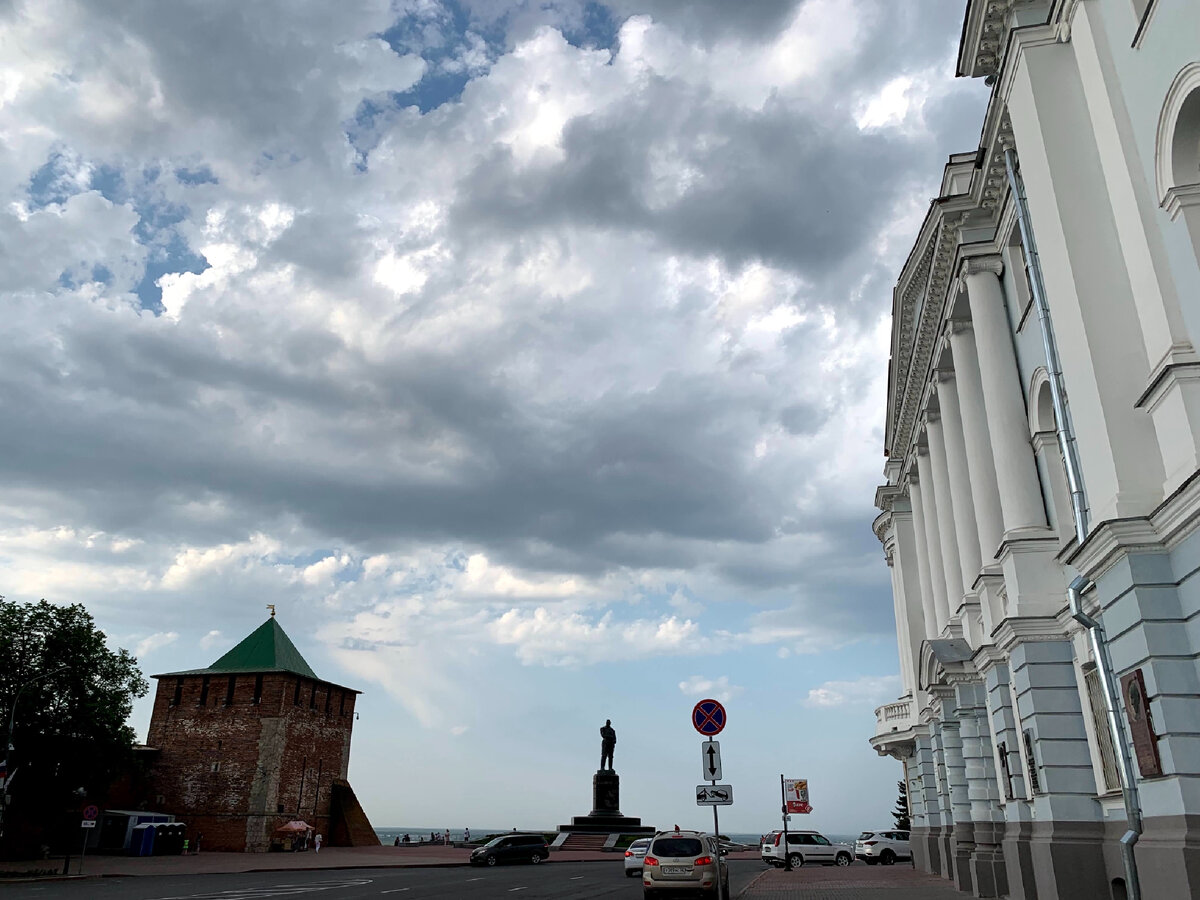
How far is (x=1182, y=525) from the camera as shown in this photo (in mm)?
9562

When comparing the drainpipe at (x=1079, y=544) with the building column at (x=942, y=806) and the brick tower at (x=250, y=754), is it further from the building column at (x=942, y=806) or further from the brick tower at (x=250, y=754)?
the brick tower at (x=250, y=754)

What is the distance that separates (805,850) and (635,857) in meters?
15.5

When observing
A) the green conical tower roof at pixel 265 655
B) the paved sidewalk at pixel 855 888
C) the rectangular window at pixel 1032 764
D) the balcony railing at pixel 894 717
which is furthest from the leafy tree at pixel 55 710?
the rectangular window at pixel 1032 764

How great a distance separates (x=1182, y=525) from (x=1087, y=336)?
2.89m

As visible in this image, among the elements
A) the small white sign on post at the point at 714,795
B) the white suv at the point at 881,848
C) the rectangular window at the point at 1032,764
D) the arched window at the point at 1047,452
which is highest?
the arched window at the point at 1047,452

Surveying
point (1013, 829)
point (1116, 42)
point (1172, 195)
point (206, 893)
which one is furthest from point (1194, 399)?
point (206, 893)

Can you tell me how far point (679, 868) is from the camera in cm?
1838

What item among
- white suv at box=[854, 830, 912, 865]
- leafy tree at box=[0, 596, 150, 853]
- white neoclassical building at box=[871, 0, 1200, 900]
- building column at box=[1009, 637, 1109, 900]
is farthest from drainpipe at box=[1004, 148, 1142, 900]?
leafy tree at box=[0, 596, 150, 853]

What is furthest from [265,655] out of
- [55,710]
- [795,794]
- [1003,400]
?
[1003,400]

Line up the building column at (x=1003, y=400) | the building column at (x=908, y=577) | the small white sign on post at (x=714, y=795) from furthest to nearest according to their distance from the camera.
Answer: the building column at (x=908, y=577) → the building column at (x=1003, y=400) → the small white sign on post at (x=714, y=795)

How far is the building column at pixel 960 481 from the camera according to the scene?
68.5 ft

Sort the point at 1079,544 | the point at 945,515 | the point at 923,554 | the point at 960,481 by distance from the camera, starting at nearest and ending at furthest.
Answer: the point at 1079,544 → the point at 960,481 → the point at 945,515 → the point at 923,554

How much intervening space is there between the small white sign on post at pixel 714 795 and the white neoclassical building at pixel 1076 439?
15.8 ft

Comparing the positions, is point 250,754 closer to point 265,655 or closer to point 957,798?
point 265,655
